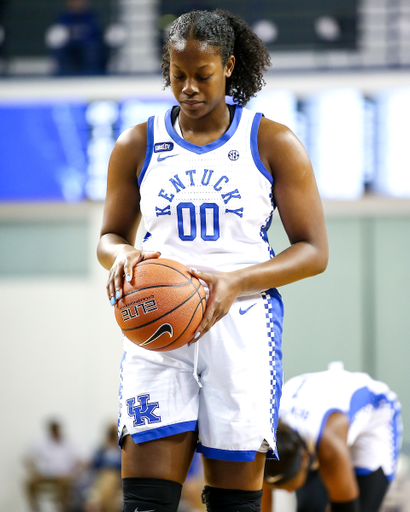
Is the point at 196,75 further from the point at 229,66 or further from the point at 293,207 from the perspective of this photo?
the point at 293,207

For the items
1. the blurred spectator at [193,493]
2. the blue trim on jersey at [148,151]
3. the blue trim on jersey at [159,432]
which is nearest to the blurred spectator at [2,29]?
the blurred spectator at [193,493]

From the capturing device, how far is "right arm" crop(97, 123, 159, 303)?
74.5 inches

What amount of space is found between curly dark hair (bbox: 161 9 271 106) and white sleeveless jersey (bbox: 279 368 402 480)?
4.91ft

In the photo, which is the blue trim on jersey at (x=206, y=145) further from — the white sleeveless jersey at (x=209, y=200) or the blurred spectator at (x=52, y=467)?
the blurred spectator at (x=52, y=467)

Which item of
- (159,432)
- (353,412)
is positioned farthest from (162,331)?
(353,412)

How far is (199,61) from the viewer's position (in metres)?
1.73

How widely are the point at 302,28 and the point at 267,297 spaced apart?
7.29 m

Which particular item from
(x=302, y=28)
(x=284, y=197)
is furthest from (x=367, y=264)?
(x=284, y=197)

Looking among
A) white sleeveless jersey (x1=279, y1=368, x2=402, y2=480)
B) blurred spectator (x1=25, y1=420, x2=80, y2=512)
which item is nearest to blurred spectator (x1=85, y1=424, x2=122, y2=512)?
blurred spectator (x1=25, y1=420, x2=80, y2=512)

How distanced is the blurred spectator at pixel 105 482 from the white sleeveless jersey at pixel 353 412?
3.13m

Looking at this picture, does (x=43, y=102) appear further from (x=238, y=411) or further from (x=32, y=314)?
(x=238, y=411)

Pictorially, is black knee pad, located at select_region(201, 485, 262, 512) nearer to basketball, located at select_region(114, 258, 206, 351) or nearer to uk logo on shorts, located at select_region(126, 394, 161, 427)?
uk logo on shorts, located at select_region(126, 394, 161, 427)

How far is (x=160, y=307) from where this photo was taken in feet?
5.32

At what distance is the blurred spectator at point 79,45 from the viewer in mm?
7246
